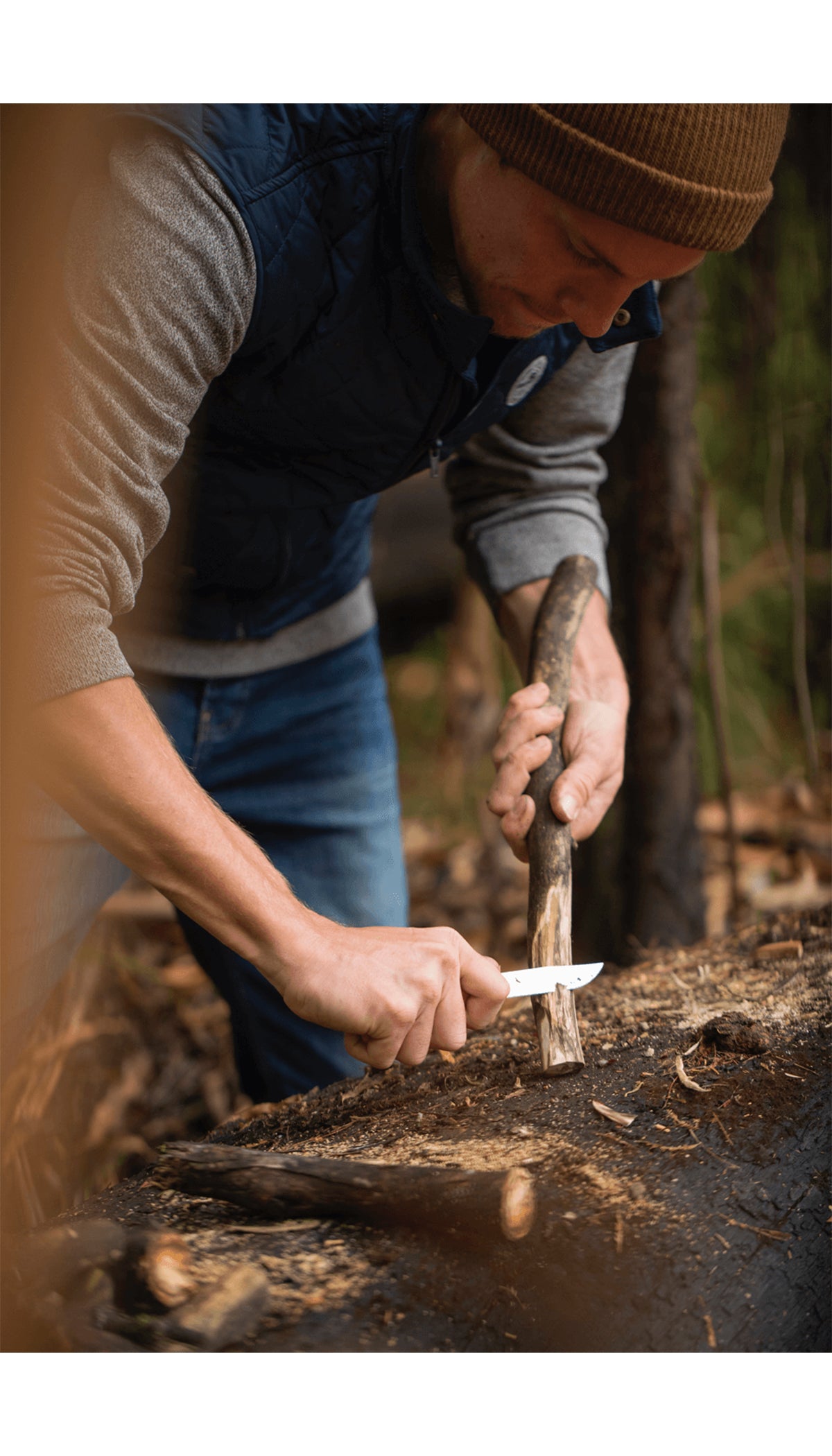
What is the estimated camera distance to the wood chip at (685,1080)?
92 centimetres

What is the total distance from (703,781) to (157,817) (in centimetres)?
213

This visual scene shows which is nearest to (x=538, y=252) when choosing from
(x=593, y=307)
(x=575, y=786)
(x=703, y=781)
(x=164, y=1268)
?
(x=593, y=307)

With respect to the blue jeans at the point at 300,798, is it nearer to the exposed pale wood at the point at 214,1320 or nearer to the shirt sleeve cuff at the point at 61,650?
the shirt sleeve cuff at the point at 61,650

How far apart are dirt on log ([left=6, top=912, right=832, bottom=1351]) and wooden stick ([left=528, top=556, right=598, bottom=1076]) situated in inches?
1.4

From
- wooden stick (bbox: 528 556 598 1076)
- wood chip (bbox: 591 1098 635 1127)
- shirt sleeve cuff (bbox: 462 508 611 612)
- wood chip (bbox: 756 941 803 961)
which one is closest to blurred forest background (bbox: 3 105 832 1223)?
shirt sleeve cuff (bbox: 462 508 611 612)

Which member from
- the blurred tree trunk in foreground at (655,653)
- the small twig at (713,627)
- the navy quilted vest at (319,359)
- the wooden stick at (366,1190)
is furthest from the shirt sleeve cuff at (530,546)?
the wooden stick at (366,1190)

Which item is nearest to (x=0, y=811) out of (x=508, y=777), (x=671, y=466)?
(x=508, y=777)

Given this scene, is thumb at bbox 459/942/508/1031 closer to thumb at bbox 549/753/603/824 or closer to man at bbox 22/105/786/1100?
man at bbox 22/105/786/1100

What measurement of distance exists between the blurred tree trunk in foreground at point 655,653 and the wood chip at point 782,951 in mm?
550

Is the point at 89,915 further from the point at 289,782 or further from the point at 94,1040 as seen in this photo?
the point at 94,1040

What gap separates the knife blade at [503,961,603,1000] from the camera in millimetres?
1029

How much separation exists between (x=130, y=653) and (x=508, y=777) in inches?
21.1

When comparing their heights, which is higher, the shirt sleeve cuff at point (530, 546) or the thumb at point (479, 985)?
the shirt sleeve cuff at point (530, 546)

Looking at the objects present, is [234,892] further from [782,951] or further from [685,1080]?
[782,951]
